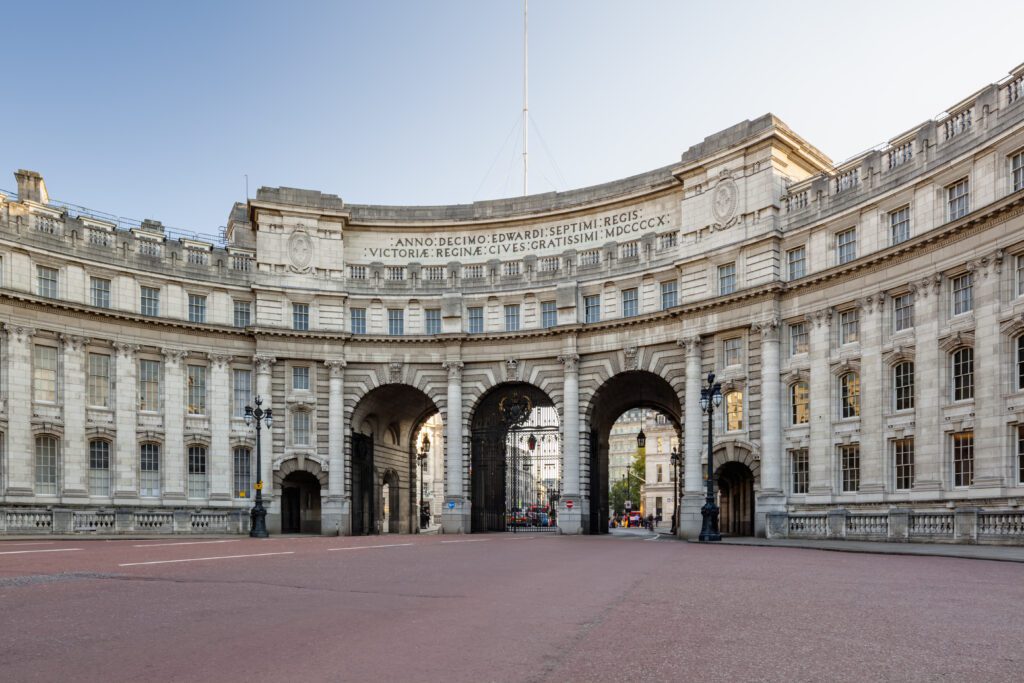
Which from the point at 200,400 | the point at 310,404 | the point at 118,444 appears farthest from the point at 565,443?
the point at 118,444

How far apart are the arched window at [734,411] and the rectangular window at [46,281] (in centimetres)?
3323

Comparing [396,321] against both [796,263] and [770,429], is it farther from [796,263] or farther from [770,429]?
[796,263]

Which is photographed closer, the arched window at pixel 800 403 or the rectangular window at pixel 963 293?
the rectangular window at pixel 963 293

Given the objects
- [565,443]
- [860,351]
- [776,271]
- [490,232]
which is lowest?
[565,443]

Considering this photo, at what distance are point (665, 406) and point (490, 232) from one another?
14680mm

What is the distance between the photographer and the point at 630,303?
47656 mm

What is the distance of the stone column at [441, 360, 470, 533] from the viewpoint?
49.6m

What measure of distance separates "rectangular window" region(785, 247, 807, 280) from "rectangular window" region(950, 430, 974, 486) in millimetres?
10640

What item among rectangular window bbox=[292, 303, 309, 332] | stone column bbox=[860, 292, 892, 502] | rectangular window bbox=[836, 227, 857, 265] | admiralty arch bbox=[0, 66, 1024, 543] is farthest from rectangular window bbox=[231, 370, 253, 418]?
stone column bbox=[860, 292, 892, 502]

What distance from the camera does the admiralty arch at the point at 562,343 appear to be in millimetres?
32812

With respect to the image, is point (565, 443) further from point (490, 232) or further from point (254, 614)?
point (254, 614)

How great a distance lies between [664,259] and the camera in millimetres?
46281

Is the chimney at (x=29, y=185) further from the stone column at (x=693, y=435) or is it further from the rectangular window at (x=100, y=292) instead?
the stone column at (x=693, y=435)

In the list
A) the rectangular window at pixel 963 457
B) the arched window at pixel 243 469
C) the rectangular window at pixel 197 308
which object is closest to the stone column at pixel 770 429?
the rectangular window at pixel 963 457
